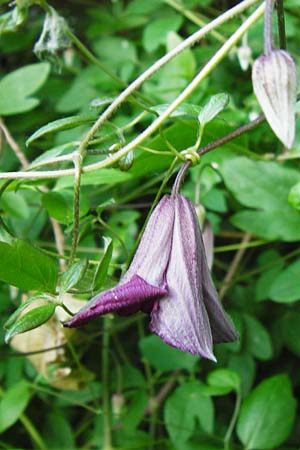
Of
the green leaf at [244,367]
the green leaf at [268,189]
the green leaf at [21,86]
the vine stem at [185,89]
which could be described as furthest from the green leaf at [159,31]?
the vine stem at [185,89]

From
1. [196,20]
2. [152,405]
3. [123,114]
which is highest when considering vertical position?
[196,20]

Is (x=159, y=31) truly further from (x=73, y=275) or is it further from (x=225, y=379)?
(x=73, y=275)

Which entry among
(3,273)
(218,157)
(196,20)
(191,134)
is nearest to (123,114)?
(196,20)

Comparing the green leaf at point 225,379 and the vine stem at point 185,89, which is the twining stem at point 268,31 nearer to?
the vine stem at point 185,89

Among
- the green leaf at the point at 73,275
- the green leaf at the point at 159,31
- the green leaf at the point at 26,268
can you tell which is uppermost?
the green leaf at the point at 26,268

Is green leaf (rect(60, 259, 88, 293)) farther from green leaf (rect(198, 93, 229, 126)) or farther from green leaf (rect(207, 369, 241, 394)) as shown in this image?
green leaf (rect(207, 369, 241, 394))

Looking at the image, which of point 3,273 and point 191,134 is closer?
point 3,273

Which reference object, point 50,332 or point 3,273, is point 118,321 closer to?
point 50,332
